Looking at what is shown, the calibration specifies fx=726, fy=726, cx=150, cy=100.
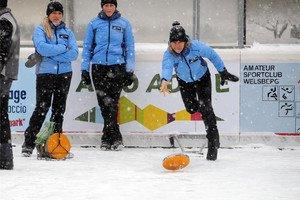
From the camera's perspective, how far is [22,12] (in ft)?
34.4

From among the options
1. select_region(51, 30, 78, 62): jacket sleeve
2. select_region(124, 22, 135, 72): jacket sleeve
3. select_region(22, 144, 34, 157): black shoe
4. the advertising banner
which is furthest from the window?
select_region(22, 144, 34, 157): black shoe

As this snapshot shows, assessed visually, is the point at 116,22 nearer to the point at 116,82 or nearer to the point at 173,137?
the point at 116,82

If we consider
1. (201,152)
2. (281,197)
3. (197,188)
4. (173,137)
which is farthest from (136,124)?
(281,197)

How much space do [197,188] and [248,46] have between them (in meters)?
4.40

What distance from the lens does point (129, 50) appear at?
959cm

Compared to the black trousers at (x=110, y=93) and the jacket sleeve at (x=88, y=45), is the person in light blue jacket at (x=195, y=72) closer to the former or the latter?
the black trousers at (x=110, y=93)

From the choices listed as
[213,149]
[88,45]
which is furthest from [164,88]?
[88,45]

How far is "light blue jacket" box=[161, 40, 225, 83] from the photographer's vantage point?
8.17 m

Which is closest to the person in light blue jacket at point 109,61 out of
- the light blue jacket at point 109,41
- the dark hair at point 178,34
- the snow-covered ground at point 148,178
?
the light blue jacket at point 109,41

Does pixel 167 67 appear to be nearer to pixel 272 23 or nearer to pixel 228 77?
pixel 228 77

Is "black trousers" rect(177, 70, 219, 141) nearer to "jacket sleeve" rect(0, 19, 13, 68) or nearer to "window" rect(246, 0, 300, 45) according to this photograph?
"window" rect(246, 0, 300, 45)

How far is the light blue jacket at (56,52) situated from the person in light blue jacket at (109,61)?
649mm

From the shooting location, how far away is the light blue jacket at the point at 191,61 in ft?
26.8

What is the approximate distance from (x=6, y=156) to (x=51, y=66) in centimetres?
199
